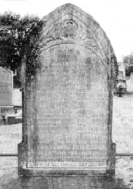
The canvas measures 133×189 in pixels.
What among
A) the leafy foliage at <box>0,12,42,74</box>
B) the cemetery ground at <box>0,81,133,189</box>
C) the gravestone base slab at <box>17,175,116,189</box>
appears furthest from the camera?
the leafy foliage at <box>0,12,42,74</box>

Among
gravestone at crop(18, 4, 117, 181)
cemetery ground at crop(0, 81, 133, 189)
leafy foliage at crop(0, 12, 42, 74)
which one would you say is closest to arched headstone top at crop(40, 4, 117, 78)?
gravestone at crop(18, 4, 117, 181)

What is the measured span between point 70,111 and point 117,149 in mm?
3673

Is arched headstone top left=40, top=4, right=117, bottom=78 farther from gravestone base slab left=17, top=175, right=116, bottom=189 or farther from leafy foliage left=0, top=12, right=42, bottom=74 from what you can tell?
leafy foliage left=0, top=12, right=42, bottom=74

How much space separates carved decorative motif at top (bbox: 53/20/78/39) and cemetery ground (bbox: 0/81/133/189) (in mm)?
2723

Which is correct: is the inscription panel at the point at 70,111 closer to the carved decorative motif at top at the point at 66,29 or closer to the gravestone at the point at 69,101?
the gravestone at the point at 69,101

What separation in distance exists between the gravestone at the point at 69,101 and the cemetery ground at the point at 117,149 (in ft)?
1.14

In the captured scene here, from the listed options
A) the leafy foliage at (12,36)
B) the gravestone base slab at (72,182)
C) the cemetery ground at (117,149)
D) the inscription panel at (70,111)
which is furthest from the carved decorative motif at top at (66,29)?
the leafy foliage at (12,36)

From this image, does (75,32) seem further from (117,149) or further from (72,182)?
(117,149)

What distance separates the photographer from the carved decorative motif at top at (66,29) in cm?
458

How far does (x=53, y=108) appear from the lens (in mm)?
4785

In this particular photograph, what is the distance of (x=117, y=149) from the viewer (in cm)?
787

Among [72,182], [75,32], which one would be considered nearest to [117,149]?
[72,182]

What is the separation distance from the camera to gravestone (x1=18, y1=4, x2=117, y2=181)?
4.61m

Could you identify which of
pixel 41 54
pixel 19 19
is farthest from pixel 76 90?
pixel 19 19
